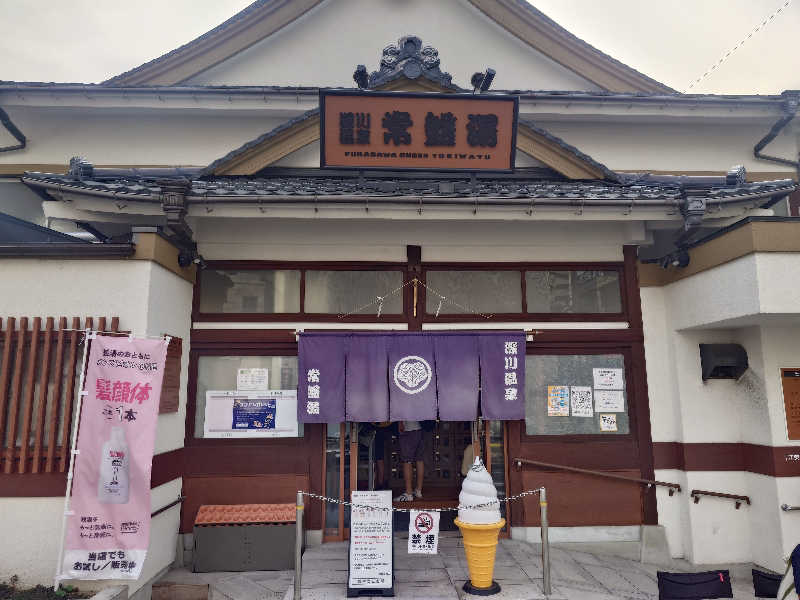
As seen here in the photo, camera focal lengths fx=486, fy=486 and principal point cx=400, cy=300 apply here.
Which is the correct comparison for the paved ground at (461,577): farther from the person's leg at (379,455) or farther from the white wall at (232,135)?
the white wall at (232,135)

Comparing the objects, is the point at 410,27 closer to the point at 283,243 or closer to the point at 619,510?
the point at 283,243

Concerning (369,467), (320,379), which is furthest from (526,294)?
(369,467)

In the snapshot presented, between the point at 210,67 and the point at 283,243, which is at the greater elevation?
the point at 210,67

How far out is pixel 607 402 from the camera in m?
8.05

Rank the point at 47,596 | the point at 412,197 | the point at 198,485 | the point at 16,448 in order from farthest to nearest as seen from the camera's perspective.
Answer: the point at 198,485 → the point at 412,197 → the point at 16,448 → the point at 47,596

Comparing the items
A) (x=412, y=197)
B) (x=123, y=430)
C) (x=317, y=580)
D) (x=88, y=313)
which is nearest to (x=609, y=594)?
(x=317, y=580)

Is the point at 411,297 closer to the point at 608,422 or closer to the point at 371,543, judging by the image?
the point at 371,543

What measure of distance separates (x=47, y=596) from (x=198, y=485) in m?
2.24

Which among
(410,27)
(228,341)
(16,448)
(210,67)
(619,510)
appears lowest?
(619,510)

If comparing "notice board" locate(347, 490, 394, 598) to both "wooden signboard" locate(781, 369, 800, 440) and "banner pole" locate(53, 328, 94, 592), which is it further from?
"wooden signboard" locate(781, 369, 800, 440)

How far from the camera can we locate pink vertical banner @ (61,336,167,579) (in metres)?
5.55

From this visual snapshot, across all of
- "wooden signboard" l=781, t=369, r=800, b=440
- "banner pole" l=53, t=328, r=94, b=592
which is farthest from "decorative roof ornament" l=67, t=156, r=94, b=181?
"wooden signboard" l=781, t=369, r=800, b=440

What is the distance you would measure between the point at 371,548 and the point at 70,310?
4.92 metres

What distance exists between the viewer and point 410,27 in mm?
10906
